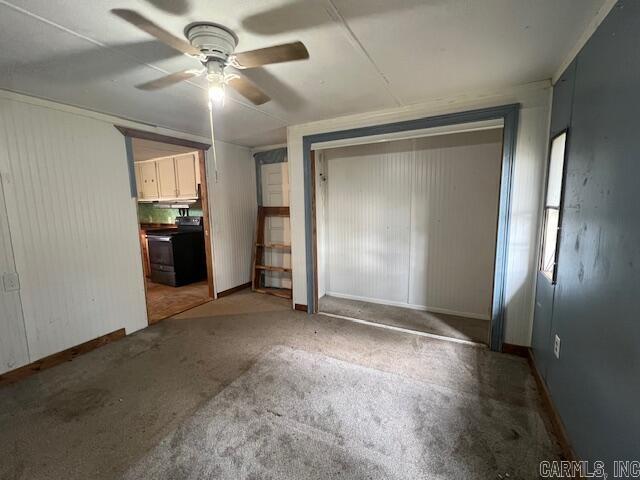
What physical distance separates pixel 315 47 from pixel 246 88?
1.56 feet

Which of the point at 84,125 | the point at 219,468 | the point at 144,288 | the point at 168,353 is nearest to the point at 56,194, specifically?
the point at 84,125

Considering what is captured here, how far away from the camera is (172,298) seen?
415cm

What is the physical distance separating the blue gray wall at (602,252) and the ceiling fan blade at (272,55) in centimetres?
132

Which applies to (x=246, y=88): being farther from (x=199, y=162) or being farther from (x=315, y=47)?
(x=199, y=162)

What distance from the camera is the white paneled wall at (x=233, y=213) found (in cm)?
405

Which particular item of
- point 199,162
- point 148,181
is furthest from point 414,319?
point 148,181

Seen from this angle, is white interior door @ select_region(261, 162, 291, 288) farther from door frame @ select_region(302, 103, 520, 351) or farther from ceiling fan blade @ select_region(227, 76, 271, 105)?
ceiling fan blade @ select_region(227, 76, 271, 105)

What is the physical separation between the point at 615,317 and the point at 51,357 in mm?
3855

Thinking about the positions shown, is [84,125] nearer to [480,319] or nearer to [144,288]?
[144,288]

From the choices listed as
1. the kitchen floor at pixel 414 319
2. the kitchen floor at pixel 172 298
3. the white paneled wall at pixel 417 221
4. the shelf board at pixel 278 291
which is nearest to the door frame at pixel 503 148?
the kitchen floor at pixel 414 319

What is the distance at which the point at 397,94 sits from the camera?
2.40m

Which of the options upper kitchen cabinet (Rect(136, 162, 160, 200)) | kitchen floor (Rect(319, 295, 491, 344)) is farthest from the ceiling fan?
upper kitchen cabinet (Rect(136, 162, 160, 200))

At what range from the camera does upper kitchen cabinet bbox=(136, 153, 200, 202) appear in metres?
4.56

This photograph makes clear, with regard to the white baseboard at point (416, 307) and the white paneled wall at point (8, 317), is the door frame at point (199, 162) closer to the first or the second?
the white paneled wall at point (8, 317)
